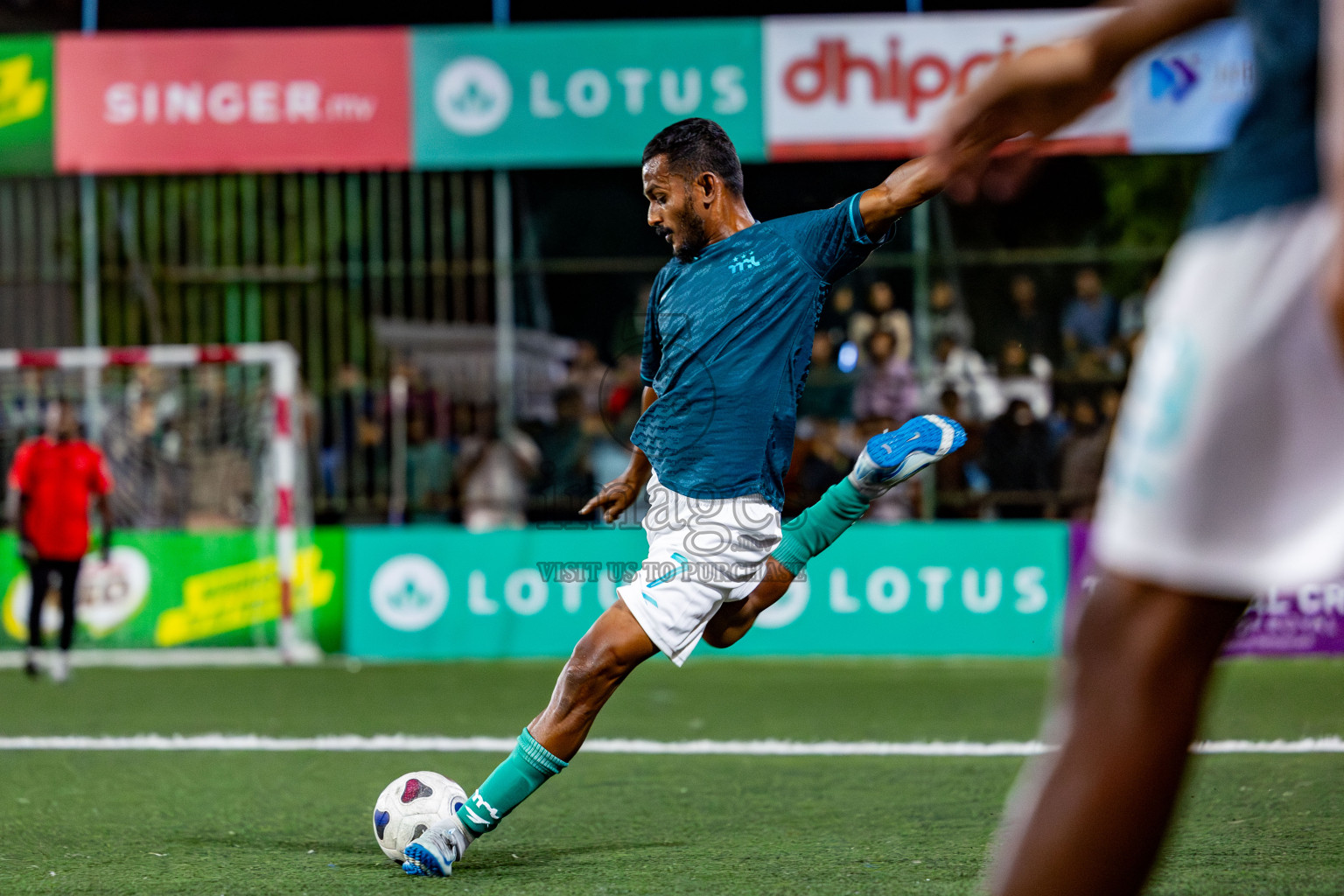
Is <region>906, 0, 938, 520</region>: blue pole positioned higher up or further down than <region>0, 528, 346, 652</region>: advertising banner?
higher up

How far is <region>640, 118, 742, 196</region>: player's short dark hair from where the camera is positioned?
14.8 ft

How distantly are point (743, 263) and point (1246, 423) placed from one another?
2.69 meters

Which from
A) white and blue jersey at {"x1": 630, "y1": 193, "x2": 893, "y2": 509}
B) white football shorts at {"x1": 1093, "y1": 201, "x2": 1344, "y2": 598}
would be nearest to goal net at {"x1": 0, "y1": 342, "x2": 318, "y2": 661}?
white and blue jersey at {"x1": 630, "y1": 193, "x2": 893, "y2": 509}

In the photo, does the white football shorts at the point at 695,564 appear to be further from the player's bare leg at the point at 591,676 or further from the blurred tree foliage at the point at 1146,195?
the blurred tree foliage at the point at 1146,195

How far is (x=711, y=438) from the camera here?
4445mm

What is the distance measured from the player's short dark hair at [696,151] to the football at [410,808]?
1.81m

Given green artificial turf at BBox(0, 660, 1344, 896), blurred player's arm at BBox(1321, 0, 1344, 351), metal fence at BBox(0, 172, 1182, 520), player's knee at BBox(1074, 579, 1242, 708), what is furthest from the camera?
metal fence at BBox(0, 172, 1182, 520)

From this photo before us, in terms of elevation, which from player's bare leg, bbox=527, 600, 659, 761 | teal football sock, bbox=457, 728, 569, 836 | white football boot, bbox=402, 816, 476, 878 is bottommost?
white football boot, bbox=402, 816, 476, 878

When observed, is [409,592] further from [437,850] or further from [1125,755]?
[1125,755]

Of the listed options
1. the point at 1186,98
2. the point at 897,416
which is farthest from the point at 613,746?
the point at 1186,98

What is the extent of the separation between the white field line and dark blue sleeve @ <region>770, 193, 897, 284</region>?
3.07 meters

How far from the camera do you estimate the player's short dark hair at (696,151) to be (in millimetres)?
4500

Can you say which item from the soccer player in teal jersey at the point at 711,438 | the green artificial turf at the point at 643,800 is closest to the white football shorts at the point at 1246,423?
the soccer player in teal jersey at the point at 711,438

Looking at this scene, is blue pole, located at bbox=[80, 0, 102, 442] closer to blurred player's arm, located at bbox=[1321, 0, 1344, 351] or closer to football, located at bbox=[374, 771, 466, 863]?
football, located at bbox=[374, 771, 466, 863]
